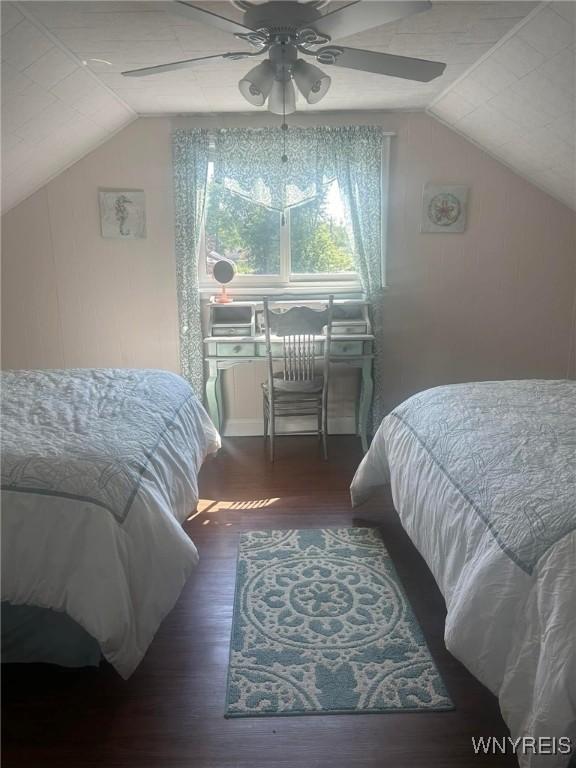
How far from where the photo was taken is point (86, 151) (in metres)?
3.69

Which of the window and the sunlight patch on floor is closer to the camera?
the sunlight patch on floor

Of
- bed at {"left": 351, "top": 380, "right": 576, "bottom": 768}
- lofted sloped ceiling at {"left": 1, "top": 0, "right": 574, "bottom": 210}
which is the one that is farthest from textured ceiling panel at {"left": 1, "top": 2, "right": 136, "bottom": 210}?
bed at {"left": 351, "top": 380, "right": 576, "bottom": 768}

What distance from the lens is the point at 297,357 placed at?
3.59 metres

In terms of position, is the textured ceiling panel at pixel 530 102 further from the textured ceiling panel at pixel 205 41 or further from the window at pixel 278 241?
the window at pixel 278 241

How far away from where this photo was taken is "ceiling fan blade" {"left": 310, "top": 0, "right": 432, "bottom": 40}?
154 cm

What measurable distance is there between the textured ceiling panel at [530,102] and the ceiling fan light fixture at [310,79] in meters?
0.91

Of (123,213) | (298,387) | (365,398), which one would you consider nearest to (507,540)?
(298,387)

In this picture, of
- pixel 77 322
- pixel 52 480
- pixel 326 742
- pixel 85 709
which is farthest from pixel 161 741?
pixel 77 322

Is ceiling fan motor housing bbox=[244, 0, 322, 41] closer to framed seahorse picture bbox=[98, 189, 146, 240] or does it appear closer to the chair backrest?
the chair backrest

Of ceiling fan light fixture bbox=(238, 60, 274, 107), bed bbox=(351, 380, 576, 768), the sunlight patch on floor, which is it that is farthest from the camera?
the sunlight patch on floor

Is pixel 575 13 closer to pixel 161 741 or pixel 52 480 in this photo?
pixel 52 480

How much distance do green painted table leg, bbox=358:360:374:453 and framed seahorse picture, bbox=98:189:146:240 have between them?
1.75 m

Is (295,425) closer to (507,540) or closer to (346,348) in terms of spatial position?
(346,348)

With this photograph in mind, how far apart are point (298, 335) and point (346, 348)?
0.36 m
